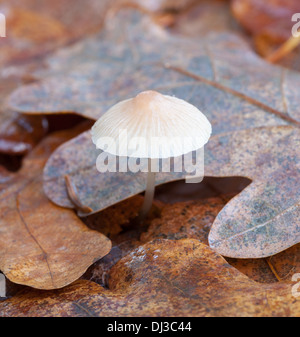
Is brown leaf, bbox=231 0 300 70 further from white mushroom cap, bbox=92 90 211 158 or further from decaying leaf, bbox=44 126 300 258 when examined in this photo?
white mushroom cap, bbox=92 90 211 158

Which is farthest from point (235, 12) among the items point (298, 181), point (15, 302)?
point (15, 302)

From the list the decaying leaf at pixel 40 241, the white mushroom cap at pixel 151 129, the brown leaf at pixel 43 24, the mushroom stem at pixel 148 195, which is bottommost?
the decaying leaf at pixel 40 241

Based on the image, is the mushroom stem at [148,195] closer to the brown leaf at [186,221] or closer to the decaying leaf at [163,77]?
the brown leaf at [186,221]

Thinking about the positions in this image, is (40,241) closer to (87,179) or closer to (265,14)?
(87,179)

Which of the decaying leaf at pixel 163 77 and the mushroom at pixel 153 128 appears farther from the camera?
the decaying leaf at pixel 163 77

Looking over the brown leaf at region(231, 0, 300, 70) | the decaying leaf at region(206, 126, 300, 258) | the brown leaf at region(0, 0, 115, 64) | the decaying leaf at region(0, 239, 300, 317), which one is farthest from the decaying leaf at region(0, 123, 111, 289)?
the brown leaf at region(231, 0, 300, 70)

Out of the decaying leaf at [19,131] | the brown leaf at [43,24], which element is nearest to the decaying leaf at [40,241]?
the decaying leaf at [19,131]

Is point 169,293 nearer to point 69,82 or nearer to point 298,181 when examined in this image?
point 298,181
